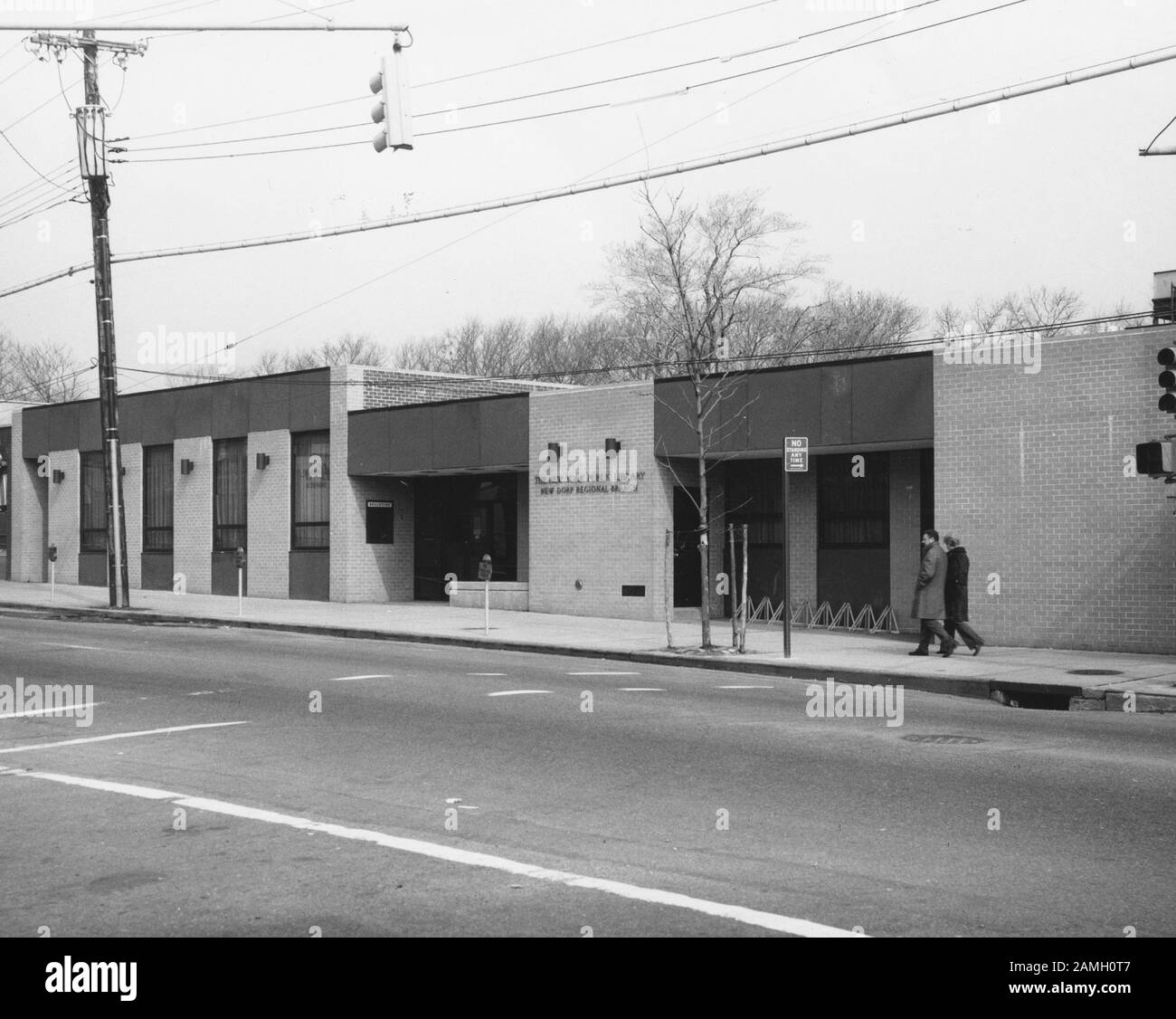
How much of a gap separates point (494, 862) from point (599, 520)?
1962 cm

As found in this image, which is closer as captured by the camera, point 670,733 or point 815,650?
point 670,733

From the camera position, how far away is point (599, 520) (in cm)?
2700

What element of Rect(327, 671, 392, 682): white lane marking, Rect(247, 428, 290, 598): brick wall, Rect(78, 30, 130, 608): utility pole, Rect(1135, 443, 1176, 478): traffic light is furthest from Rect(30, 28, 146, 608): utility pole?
Rect(1135, 443, 1176, 478): traffic light

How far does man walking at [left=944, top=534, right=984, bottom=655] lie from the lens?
Result: 19.5 meters

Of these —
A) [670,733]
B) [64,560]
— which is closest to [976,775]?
[670,733]

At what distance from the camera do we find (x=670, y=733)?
479 inches

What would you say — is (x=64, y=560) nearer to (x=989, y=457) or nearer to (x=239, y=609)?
(x=239, y=609)

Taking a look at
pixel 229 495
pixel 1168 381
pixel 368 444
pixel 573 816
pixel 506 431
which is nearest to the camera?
pixel 573 816

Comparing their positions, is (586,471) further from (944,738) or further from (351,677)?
(944,738)

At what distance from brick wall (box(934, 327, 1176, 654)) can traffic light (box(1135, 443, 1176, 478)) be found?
15.1 ft

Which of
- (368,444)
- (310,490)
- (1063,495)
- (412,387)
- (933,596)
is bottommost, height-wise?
(933,596)

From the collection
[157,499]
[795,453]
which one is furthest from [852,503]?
[157,499]
